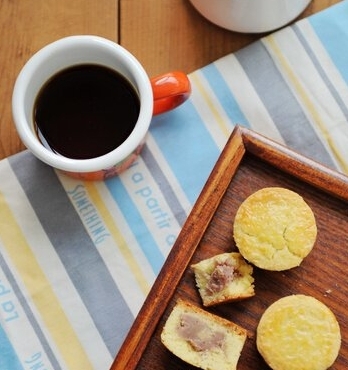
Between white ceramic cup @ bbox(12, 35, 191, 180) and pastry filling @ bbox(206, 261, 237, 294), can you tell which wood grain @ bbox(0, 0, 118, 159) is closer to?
white ceramic cup @ bbox(12, 35, 191, 180)

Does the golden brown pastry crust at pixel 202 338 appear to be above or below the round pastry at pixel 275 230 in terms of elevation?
below

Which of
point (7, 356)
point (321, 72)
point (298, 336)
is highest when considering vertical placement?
point (321, 72)

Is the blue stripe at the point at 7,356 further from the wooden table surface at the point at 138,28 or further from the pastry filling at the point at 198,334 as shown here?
the wooden table surface at the point at 138,28

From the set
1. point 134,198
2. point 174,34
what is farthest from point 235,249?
point 174,34

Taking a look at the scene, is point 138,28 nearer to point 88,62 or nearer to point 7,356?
point 88,62

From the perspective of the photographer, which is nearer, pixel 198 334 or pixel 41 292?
pixel 198 334

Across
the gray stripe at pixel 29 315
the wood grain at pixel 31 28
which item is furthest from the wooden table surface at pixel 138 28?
the gray stripe at pixel 29 315

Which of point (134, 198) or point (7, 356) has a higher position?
point (134, 198)
